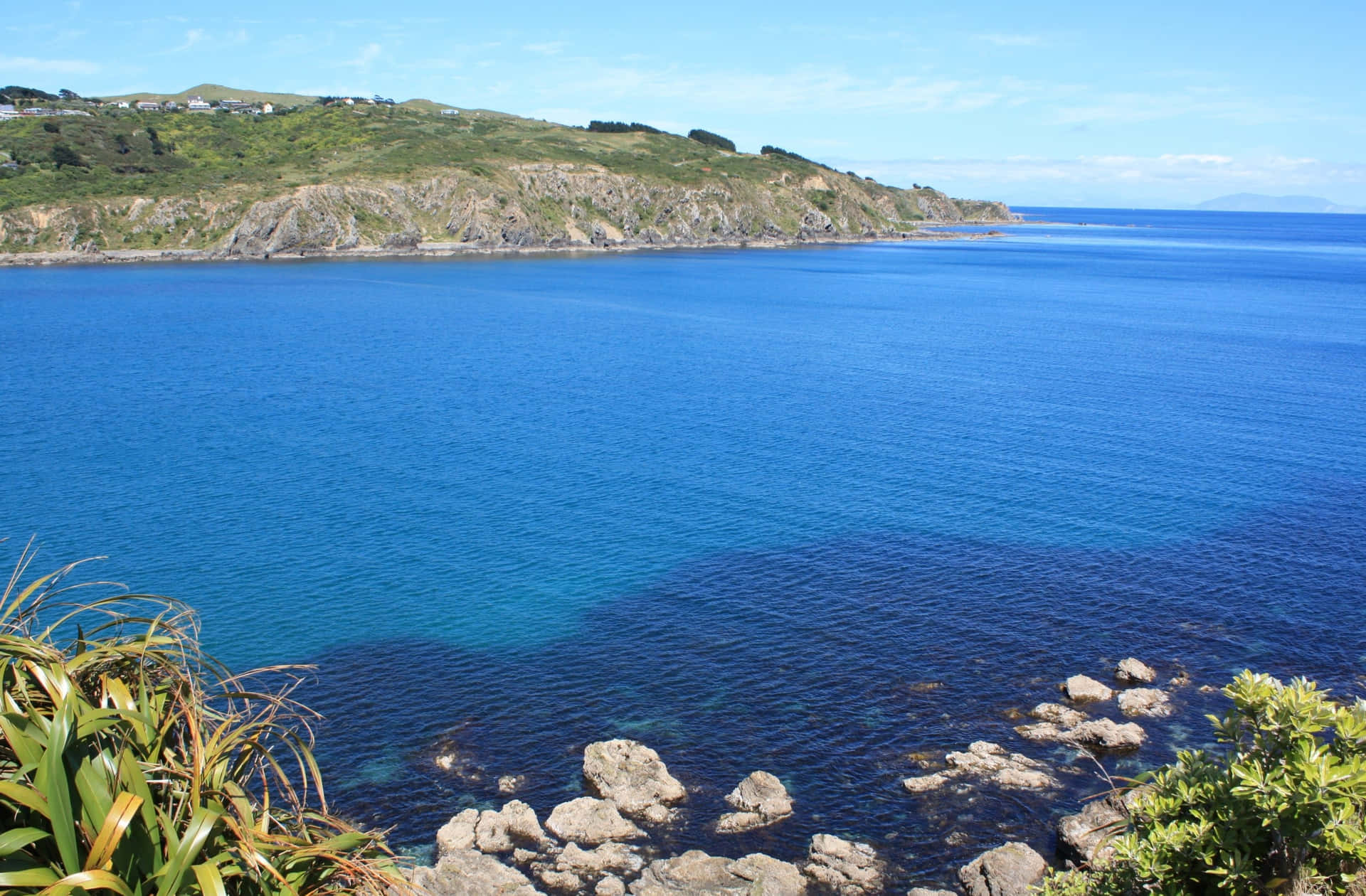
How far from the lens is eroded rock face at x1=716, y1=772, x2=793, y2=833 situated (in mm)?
29047

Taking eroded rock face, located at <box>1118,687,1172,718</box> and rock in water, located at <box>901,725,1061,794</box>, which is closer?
rock in water, located at <box>901,725,1061,794</box>

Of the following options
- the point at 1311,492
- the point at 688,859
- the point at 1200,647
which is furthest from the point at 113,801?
the point at 1311,492

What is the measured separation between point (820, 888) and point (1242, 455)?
54.9 m

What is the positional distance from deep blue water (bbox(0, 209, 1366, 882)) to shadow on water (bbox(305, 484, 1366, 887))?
0.53 ft

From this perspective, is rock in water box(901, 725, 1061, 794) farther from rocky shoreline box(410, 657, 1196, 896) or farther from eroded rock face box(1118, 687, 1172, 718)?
eroded rock face box(1118, 687, 1172, 718)

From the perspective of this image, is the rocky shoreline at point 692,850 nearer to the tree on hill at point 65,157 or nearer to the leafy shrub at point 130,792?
the leafy shrub at point 130,792

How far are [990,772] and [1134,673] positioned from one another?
993 centimetres

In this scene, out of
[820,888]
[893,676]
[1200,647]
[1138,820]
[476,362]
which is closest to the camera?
[1138,820]

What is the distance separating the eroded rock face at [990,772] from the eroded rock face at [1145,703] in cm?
576

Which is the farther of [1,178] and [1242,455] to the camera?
[1,178]

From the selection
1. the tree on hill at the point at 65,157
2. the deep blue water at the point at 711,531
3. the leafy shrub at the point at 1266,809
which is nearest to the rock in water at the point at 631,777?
the deep blue water at the point at 711,531

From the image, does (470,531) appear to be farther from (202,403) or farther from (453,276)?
(453,276)

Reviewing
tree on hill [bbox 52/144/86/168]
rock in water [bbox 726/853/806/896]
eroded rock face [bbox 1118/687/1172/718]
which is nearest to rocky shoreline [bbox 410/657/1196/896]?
rock in water [bbox 726/853/806/896]

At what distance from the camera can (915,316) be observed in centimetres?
12912
